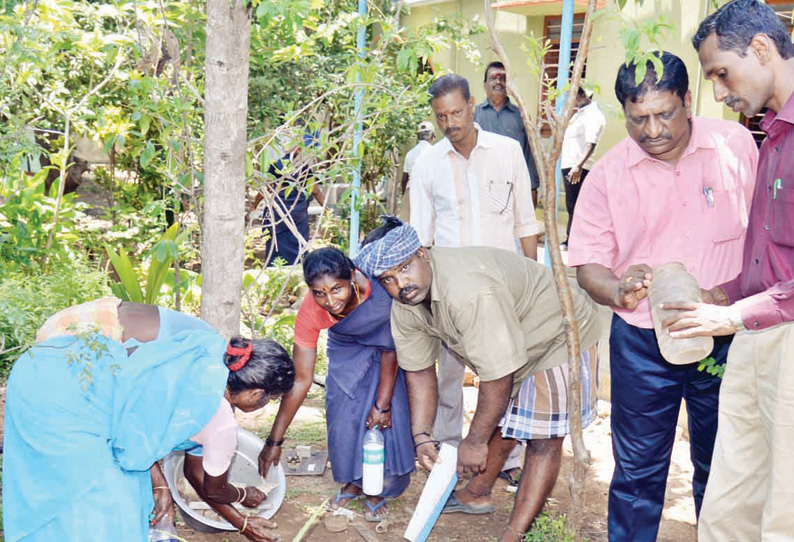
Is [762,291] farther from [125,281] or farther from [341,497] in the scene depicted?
[125,281]

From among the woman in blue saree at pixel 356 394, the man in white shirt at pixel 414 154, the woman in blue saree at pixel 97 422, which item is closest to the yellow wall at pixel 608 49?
the man in white shirt at pixel 414 154

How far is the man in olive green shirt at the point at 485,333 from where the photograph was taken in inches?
115

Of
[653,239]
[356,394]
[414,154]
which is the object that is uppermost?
[414,154]

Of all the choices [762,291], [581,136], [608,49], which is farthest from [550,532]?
[608,49]

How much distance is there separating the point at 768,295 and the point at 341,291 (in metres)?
1.52

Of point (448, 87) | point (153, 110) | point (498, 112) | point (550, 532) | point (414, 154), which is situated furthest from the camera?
point (414, 154)

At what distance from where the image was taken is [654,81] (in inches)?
108

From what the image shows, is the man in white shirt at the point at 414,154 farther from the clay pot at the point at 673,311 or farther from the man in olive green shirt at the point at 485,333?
the clay pot at the point at 673,311

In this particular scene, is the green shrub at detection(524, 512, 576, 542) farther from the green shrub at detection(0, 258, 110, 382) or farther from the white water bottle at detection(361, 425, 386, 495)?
the green shrub at detection(0, 258, 110, 382)

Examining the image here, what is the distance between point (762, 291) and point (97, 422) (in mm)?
2018

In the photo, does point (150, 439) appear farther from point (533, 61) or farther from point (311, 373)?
point (533, 61)

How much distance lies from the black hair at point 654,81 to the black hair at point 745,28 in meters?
0.27

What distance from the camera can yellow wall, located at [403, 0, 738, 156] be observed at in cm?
736

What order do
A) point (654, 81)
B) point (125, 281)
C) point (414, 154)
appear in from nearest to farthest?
point (654, 81) < point (125, 281) < point (414, 154)
